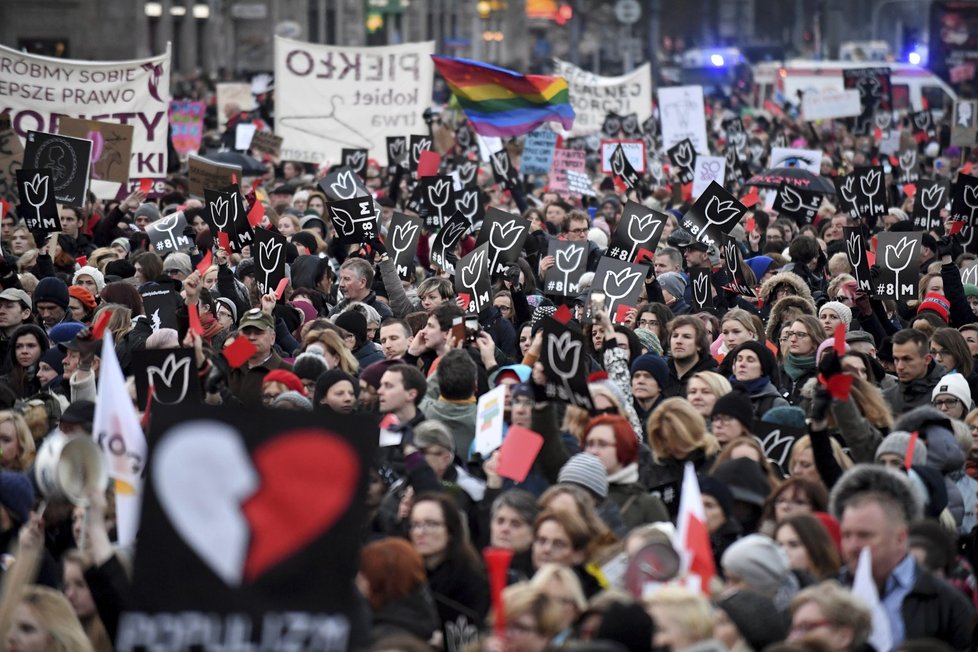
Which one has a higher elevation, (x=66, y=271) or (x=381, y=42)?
(x=381, y=42)

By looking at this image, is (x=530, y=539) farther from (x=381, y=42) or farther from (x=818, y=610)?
(x=381, y=42)

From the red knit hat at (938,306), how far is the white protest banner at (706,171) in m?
9.25

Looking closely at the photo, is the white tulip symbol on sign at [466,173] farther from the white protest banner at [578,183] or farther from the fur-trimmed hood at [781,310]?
the fur-trimmed hood at [781,310]

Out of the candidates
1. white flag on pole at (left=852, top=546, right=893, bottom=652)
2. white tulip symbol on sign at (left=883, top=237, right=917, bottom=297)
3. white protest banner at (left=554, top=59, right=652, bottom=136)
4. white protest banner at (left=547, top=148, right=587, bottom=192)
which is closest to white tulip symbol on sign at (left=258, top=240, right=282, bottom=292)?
white tulip symbol on sign at (left=883, top=237, right=917, bottom=297)

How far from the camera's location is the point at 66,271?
15.0 meters

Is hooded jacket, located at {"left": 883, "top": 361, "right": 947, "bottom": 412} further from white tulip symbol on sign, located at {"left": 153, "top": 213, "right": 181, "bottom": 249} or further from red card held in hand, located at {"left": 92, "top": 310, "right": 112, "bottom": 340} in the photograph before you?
white tulip symbol on sign, located at {"left": 153, "top": 213, "right": 181, "bottom": 249}

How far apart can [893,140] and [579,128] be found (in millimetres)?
5249

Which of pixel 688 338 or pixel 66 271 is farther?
pixel 66 271

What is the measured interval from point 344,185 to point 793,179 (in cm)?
502

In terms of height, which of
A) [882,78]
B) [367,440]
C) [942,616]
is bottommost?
[942,616]

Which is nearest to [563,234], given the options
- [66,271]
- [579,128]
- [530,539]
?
[66,271]

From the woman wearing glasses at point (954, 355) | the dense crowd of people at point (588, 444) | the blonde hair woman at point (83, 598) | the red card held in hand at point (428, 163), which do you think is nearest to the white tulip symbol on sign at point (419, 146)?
the red card held in hand at point (428, 163)

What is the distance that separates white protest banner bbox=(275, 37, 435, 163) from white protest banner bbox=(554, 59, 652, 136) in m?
5.67

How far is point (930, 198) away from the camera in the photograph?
1755 centimetres
